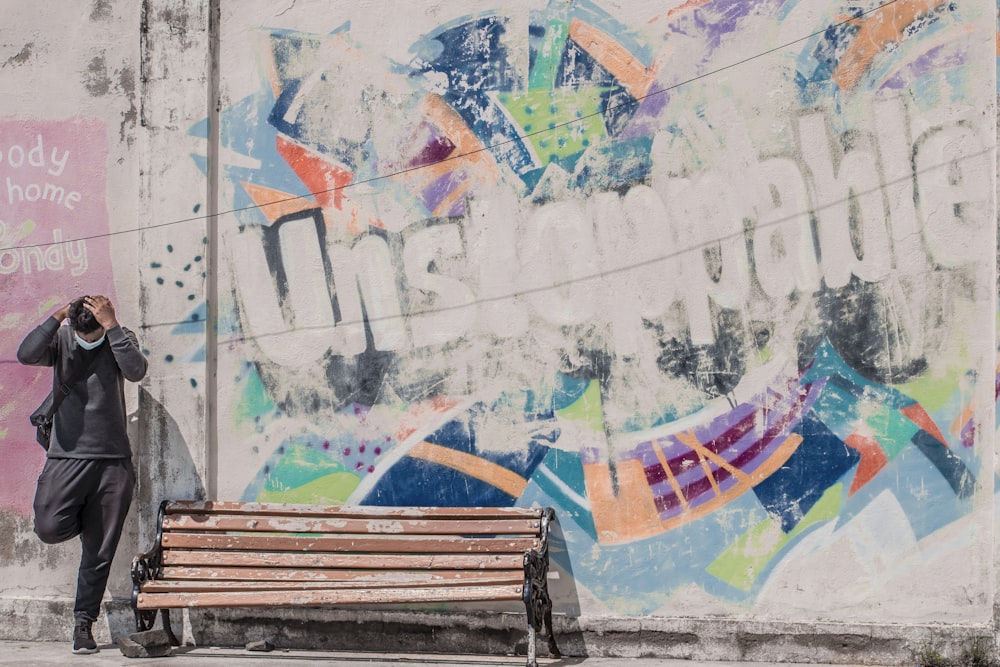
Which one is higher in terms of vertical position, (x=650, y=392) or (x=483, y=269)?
(x=483, y=269)

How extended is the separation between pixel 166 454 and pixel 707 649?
10.2ft

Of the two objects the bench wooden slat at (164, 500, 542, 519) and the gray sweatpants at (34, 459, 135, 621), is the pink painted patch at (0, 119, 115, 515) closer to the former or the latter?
the gray sweatpants at (34, 459, 135, 621)

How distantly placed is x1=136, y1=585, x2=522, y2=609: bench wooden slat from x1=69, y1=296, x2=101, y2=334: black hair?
1.44 m

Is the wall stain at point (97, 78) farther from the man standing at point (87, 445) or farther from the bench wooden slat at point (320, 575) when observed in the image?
the bench wooden slat at point (320, 575)

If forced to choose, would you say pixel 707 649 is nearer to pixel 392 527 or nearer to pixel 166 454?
pixel 392 527

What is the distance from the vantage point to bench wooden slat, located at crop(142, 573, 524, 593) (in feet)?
16.9

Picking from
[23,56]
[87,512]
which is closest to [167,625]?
[87,512]

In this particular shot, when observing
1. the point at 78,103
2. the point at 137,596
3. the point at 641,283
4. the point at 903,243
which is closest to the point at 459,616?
the point at 137,596

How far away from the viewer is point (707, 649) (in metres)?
5.35

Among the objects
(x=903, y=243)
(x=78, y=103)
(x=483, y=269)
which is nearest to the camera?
(x=903, y=243)

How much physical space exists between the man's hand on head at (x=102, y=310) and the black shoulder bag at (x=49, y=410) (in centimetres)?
20

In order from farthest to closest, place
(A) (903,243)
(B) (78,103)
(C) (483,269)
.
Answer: (B) (78,103) < (C) (483,269) < (A) (903,243)

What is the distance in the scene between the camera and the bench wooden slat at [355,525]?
540cm

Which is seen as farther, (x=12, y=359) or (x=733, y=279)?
(x=12, y=359)
